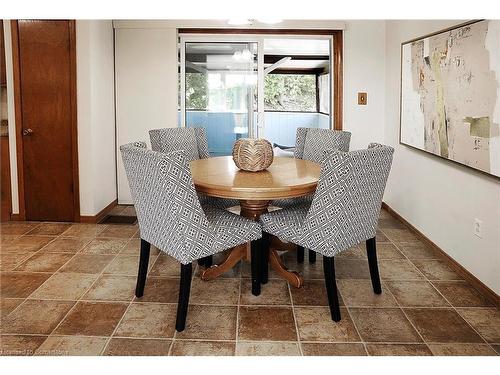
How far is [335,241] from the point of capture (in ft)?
8.00

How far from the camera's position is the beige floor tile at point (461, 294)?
2.70 metres

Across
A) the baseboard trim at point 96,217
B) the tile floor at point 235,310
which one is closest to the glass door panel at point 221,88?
the baseboard trim at point 96,217

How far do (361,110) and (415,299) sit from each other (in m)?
2.83

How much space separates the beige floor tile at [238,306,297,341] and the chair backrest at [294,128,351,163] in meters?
1.52

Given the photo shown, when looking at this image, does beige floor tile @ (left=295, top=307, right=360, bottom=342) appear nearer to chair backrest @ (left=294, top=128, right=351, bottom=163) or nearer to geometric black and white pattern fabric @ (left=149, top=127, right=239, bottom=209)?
chair backrest @ (left=294, top=128, right=351, bottom=163)

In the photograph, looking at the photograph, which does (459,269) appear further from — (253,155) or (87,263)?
(87,263)

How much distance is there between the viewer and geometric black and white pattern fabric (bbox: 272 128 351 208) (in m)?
3.62

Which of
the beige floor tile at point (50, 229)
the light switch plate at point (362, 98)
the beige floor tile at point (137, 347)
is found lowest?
the beige floor tile at point (137, 347)

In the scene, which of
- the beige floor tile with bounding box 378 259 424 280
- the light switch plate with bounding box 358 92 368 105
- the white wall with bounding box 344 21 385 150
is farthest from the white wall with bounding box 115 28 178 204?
the beige floor tile with bounding box 378 259 424 280

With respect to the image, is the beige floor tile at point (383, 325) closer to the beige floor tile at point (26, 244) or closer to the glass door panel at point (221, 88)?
the beige floor tile at point (26, 244)

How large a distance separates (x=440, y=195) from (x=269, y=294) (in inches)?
60.3

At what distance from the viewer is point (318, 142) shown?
12.7 feet

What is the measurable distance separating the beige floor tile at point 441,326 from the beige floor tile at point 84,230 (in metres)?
2.67
